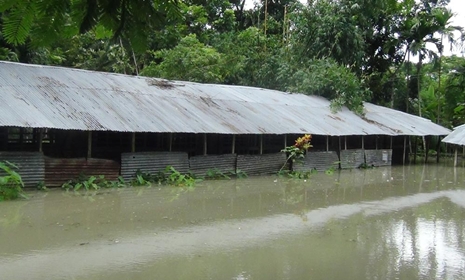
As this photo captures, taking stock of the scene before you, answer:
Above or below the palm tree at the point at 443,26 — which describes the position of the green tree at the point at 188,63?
below

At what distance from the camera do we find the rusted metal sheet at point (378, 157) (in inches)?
862

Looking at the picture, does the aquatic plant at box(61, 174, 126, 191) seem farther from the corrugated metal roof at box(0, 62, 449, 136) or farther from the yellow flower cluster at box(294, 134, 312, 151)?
the yellow flower cluster at box(294, 134, 312, 151)

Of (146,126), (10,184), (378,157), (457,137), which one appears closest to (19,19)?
(10,184)

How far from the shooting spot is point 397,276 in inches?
233

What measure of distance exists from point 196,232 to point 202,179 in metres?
6.84

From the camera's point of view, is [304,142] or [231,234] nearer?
[231,234]

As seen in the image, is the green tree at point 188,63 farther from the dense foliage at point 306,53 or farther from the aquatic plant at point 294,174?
the aquatic plant at point 294,174

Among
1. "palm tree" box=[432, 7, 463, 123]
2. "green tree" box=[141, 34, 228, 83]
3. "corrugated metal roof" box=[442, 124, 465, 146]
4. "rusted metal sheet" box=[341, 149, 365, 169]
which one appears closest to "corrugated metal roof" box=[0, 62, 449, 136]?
"rusted metal sheet" box=[341, 149, 365, 169]

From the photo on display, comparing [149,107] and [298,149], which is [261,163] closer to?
[298,149]

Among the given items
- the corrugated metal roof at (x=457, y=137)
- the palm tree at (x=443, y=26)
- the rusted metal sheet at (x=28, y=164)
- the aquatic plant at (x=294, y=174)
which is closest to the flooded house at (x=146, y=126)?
the rusted metal sheet at (x=28, y=164)

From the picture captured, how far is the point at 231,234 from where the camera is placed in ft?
26.0

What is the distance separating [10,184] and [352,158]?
1422cm

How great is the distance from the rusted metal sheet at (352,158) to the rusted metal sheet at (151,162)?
8195 millimetres

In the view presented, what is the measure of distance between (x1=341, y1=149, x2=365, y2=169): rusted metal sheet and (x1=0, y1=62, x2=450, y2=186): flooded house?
0.04 metres
